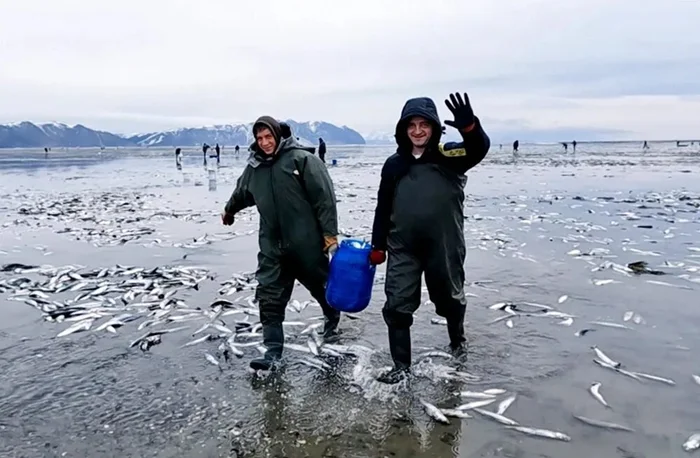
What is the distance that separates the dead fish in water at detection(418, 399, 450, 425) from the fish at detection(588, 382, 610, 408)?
1.40 meters

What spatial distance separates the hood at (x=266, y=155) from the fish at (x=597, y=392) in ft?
11.8

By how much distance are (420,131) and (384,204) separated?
0.75m

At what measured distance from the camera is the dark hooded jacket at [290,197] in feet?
→ 18.1

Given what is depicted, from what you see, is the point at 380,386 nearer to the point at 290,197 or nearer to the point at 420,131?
the point at 290,197

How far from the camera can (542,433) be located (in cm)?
420

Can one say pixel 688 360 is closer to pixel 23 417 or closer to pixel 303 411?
pixel 303 411

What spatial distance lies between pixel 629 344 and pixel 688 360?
594 mm

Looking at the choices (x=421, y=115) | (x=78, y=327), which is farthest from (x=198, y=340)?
(x=421, y=115)

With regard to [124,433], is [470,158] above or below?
above

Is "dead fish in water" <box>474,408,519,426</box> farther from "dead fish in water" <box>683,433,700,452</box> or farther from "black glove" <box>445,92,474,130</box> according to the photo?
"black glove" <box>445,92,474,130</box>

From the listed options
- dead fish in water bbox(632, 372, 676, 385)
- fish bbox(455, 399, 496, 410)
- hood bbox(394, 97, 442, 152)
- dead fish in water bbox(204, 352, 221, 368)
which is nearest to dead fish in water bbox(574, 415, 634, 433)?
fish bbox(455, 399, 496, 410)

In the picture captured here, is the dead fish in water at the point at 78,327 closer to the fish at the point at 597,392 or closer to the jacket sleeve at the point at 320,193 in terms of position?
the jacket sleeve at the point at 320,193

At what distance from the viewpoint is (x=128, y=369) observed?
5.57 metres

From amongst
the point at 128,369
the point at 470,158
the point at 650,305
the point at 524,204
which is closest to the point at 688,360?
the point at 650,305
